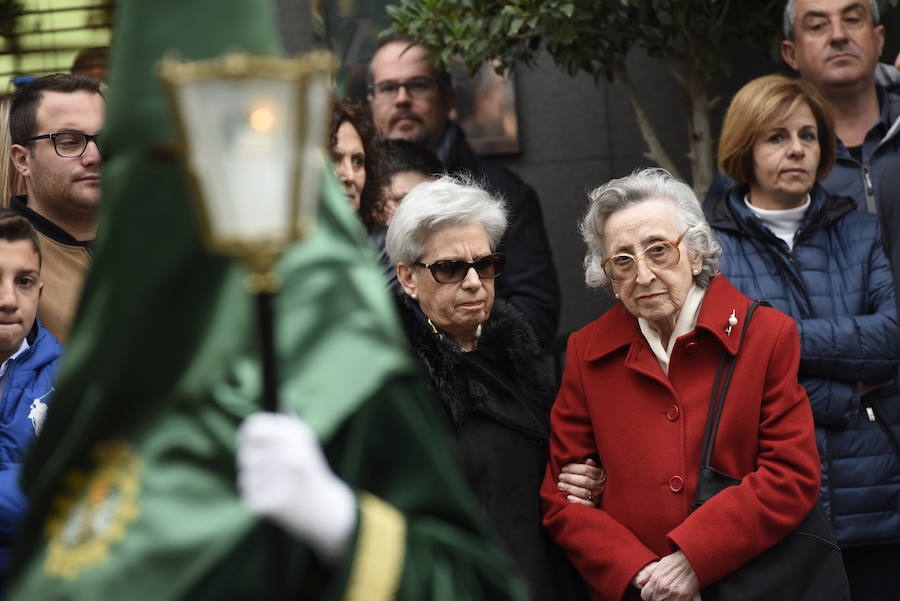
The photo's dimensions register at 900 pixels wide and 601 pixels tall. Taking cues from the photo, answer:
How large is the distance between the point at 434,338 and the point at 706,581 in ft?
3.46

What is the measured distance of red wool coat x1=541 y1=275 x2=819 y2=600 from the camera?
12.1 ft

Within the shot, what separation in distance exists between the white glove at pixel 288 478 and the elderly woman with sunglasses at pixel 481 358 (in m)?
1.95

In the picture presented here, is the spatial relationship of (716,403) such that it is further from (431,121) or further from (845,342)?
(431,121)

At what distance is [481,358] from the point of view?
13.2 feet

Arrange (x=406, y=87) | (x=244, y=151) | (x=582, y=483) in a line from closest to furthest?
(x=244, y=151) < (x=582, y=483) < (x=406, y=87)

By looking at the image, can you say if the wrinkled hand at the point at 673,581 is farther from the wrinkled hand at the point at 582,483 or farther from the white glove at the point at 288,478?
the white glove at the point at 288,478


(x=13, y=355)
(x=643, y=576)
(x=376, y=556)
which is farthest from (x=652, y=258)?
(x=376, y=556)

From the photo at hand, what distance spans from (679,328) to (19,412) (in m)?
1.92

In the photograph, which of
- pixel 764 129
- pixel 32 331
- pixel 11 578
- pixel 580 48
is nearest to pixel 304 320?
pixel 11 578

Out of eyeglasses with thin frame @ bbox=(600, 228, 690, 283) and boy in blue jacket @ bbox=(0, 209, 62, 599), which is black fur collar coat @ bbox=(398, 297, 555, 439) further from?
boy in blue jacket @ bbox=(0, 209, 62, 599)

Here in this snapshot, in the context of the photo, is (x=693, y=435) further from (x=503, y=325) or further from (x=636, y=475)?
(x=503, y=325)

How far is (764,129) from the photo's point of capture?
4.63 meters

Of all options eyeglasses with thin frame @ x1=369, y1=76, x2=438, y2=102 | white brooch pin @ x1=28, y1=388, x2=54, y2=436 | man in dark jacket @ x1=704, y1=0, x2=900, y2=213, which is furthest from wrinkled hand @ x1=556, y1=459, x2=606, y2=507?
eyeglasses with thin frame @ x1=369, y1=76, x2=438, y2=102

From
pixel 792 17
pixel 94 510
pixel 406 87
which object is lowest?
pixel 94 510
